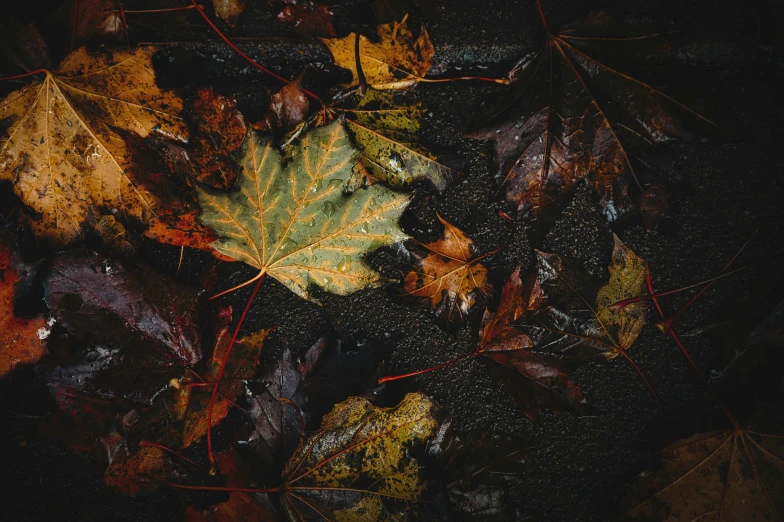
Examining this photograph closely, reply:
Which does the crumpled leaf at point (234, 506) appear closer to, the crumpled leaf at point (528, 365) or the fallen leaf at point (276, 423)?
the fallen leaf at point (276, 423)

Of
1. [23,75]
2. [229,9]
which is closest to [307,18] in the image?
[229,9]

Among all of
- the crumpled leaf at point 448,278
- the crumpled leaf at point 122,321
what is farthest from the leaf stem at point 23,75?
the crumpled leaf at point 448,278

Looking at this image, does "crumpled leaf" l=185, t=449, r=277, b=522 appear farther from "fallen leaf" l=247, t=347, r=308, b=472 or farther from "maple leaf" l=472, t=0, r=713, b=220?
"maple leaf" l=472, t=0, r=713, b=220

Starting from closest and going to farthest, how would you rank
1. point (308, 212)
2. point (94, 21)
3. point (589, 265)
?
1. point (308, 212)
2. point (94, 21)
3. point (589, 265)

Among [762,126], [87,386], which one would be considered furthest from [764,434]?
[87,386]

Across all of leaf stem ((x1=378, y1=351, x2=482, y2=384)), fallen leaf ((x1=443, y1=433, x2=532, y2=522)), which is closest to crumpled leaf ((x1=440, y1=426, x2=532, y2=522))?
fallen leaf ((x1=443, y1=433, x2=532, y2=522))

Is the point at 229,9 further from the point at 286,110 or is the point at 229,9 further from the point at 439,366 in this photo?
the point at 439,366

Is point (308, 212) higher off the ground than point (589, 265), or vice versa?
point (308, 212)

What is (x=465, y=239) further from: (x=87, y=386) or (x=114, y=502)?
A: (x=114, y=502)
